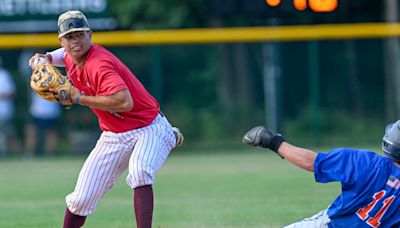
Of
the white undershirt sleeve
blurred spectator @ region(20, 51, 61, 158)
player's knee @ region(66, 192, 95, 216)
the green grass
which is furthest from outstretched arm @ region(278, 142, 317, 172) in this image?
blurred spectator @ region(20, 51, 61, 158)

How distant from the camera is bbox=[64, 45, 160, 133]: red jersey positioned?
6.12 meters

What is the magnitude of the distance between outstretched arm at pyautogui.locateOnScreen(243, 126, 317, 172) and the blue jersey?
48mm

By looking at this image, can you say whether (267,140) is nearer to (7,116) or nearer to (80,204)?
(80,204)

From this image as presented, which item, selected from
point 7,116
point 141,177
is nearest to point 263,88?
point 7,116

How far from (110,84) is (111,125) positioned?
44 centimetres

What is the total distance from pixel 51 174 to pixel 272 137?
7.70m

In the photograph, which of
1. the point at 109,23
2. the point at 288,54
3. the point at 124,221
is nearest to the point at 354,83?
the point at 288,54

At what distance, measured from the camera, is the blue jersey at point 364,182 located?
211 inches

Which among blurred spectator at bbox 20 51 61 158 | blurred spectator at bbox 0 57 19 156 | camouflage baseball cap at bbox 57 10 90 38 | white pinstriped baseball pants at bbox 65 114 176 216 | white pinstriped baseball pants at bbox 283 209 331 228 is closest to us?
white pinstriped baseball pants at bbox 283 209 331 228

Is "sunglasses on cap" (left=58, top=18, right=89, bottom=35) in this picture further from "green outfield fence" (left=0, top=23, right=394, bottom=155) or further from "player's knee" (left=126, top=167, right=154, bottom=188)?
"green outfield fence" (left=0, top=23, right=394, bottom=155)

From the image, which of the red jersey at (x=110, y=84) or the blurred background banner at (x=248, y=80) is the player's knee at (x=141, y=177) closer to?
the red jersey at (x=110, y=84)

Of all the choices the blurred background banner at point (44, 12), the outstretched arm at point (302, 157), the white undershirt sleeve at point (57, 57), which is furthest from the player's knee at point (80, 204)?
the blurred background banner at point (44, 12)

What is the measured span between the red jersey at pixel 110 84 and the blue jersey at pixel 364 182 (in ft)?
4.62

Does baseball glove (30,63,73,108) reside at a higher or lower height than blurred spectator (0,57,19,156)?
higher
